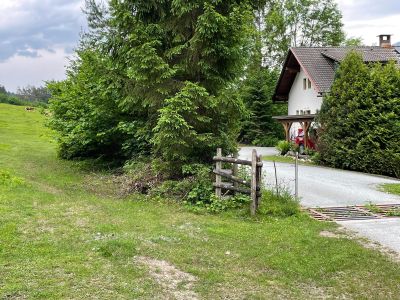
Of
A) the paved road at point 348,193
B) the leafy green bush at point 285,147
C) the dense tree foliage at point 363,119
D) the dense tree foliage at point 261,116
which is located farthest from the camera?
the dense tree foliage at point 261,116

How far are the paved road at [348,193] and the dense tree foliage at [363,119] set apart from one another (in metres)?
1.07

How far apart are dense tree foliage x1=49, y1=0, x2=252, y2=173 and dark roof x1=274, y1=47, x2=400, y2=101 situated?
50.0 feet

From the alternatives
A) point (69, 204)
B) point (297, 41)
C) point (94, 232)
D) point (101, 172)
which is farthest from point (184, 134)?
point (297, 41)

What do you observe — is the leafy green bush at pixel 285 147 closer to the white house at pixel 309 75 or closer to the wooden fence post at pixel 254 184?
the white house at pixel 309 75

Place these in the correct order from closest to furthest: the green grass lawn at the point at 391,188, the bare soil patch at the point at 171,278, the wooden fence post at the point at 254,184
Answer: the bare soil patch at the point at 171,278, the wooden fence post at the point at 254,184, the green grass lawn at the point at 391,188

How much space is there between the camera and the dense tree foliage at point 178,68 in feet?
34.2

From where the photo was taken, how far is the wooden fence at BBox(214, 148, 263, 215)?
29.1ft

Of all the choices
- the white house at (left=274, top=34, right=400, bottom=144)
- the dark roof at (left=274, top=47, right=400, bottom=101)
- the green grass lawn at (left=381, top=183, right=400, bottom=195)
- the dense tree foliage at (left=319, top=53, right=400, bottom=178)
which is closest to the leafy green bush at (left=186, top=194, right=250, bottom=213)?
the green grass lawn at (left=381, top=183, right=400, bottom=195)

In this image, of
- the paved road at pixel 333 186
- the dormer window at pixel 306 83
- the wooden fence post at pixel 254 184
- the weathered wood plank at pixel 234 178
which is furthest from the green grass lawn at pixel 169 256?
the dormer window at pixel 306 83

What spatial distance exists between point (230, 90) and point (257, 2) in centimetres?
275

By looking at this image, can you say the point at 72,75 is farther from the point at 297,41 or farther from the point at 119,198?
the point at 297,41

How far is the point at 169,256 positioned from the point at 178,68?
6.03m

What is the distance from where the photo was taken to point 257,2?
39.2ft

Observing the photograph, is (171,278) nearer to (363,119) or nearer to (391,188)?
(391,188)
